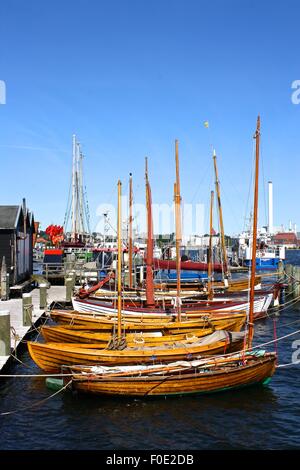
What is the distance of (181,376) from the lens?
1691 cm

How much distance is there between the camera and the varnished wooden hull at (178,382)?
54.4ft

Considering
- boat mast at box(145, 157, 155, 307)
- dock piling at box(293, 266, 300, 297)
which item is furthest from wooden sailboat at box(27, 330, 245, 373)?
dock piling at box(293, 266, 300, 297)

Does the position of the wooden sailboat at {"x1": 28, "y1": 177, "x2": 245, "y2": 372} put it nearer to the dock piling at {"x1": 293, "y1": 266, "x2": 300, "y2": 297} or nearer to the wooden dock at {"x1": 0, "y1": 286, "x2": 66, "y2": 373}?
the wooden dock at {"x1": 0, "y1": 286, "x2": 66, "y2": 373}

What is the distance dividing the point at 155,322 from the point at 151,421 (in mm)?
10355

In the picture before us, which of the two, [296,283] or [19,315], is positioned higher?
[296,283]

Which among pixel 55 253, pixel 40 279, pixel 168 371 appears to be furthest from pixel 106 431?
pixel 55 253

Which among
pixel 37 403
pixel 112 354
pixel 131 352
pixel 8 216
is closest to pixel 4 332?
pixel 37 403

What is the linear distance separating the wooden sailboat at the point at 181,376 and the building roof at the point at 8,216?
67.2 feet

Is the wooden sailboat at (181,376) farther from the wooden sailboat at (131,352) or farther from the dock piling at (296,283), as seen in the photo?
the dock piling at (296,283)

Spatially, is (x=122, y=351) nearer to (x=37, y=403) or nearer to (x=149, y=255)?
(x=37, y=403)

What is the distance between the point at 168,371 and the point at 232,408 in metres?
2.52

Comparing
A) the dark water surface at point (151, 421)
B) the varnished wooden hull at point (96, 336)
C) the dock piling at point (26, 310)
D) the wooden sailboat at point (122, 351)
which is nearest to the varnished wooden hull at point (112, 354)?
the wooden sailboat at point (122, 351)

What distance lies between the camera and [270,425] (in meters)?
15.3
